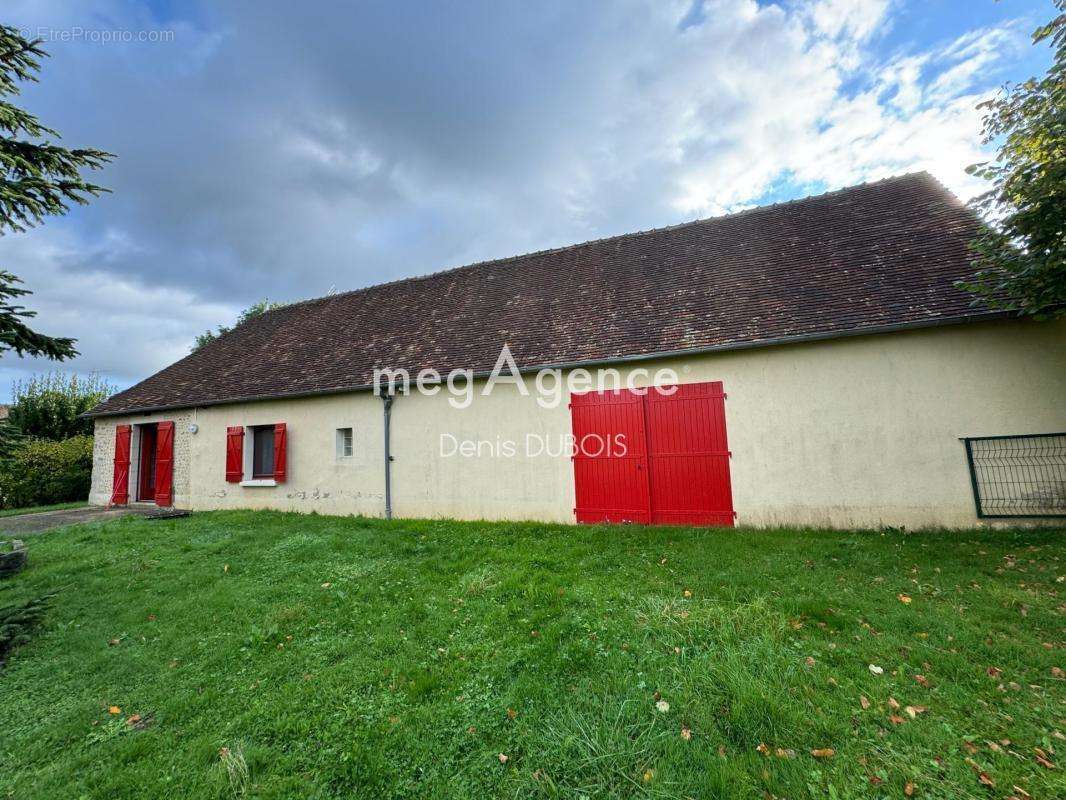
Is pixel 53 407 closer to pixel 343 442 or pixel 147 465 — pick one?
pixel 147 465

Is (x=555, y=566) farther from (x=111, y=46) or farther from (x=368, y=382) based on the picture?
(x=111, y=46)

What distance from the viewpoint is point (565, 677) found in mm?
3066

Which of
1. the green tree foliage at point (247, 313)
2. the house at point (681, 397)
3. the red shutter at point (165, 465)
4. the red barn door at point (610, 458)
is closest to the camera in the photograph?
the house at point (681, 397)

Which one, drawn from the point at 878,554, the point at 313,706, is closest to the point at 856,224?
the point at 878,554

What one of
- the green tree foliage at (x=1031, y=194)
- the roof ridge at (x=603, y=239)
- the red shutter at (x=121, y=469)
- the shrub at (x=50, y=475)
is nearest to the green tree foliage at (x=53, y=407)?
the shrub at (x=50, y=475)

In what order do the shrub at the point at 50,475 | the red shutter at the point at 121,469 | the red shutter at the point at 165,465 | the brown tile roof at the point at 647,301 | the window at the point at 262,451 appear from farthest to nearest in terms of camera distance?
the shrub at the point at 50,475
the red shutter at the point at 121,469
the red shutter at the point at 165,465
the window at the point at 262,451
the brown tile roof at the point at 647,301

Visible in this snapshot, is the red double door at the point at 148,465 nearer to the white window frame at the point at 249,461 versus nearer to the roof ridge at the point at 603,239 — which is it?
the white window frame at the point at 249,461

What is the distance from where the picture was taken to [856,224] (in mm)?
8492

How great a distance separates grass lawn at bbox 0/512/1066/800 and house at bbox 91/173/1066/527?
4.13ft

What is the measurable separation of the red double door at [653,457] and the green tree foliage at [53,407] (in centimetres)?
1944

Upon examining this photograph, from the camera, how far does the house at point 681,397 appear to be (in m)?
6.00

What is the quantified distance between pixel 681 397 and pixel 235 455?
33.2 ft

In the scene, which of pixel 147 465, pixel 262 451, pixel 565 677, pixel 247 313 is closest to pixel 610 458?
pixel 565 677

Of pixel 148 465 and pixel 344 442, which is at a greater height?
pixel 344 442
